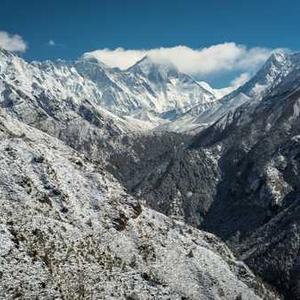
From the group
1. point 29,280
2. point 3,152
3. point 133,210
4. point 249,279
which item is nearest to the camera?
point 29,280

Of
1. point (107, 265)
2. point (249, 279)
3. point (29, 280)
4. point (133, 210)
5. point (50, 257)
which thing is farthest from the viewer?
point (249, 279)

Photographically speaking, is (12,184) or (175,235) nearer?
(12,184)

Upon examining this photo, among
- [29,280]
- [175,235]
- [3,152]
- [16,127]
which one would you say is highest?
[16,127]

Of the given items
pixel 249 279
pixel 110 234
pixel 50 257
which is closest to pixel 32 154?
pixel 110 234

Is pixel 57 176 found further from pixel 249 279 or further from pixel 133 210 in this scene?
pixel 249 279

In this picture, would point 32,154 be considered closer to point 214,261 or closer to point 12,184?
point 12,184

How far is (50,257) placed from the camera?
120 metres

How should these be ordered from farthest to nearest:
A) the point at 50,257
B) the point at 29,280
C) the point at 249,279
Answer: the point at 249,279, the point at 50,257, the point at 29,280

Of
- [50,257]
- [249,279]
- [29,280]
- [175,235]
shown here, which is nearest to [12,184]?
[50,257]

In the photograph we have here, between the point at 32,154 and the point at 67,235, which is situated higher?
the point at 32,154

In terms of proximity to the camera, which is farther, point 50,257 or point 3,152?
point 3,152

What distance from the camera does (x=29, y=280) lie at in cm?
10600

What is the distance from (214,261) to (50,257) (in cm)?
6022

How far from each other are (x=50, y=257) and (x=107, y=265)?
606 inches
